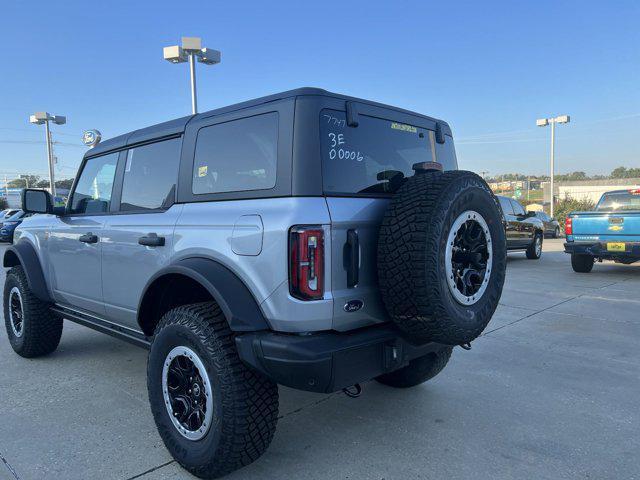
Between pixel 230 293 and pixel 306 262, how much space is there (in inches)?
16.6

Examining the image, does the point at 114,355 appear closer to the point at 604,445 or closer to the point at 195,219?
the point at 195,219

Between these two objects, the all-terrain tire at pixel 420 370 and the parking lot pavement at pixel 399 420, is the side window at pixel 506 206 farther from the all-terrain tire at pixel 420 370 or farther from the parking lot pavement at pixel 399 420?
the all-terrain tire at pixel 420 370

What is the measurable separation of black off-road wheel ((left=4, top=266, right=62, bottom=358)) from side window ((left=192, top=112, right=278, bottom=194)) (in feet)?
8.26

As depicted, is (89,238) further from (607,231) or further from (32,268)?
(607,231)

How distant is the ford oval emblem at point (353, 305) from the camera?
7.66 feet

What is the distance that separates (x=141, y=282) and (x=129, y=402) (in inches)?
39.8

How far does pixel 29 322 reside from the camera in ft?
14.1

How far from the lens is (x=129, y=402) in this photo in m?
3.44

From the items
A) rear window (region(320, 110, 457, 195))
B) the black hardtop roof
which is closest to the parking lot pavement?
rear window (region(320, 110, 457, 195))

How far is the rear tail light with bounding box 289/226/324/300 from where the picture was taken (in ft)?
7.21

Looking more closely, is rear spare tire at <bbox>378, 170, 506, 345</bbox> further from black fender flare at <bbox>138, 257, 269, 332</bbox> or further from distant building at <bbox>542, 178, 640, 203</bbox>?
distant building at <bbox>542, 178, 640, 203</bbox>

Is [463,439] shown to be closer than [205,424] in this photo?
No

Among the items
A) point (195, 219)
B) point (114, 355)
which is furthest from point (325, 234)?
point (114, 355)

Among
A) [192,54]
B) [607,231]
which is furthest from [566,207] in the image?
[192,54]
